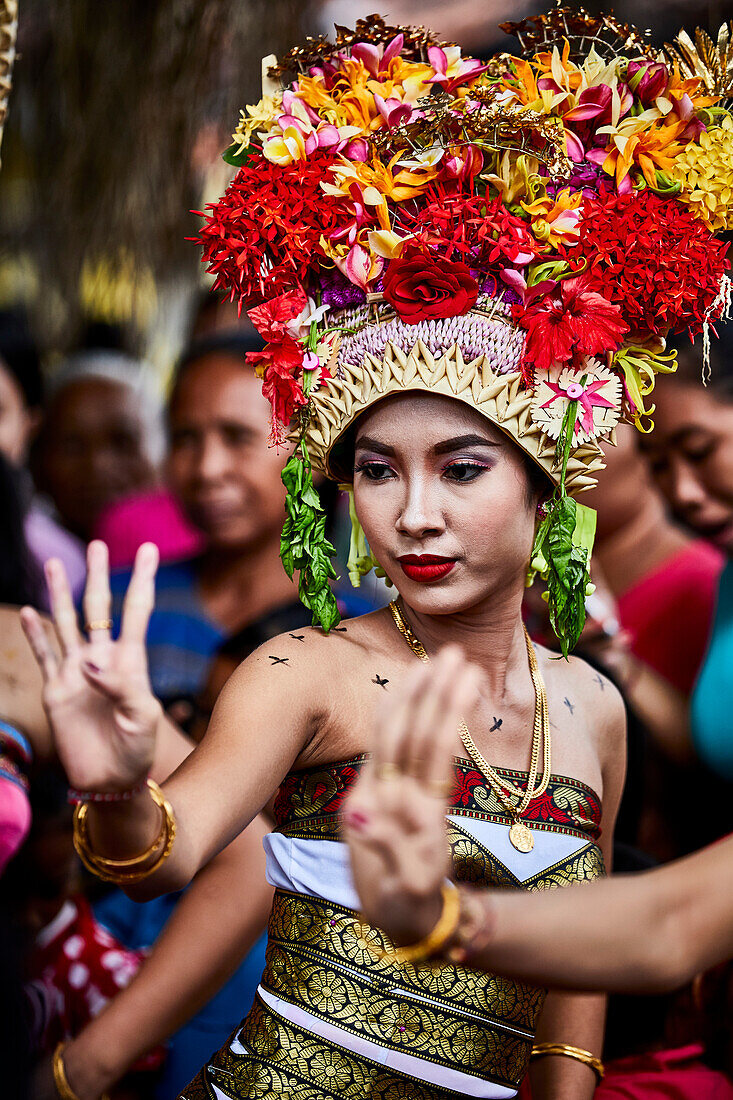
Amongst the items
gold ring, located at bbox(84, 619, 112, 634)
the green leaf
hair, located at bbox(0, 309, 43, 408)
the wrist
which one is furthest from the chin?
hair, located at bbox(0, 309, 43, 408)

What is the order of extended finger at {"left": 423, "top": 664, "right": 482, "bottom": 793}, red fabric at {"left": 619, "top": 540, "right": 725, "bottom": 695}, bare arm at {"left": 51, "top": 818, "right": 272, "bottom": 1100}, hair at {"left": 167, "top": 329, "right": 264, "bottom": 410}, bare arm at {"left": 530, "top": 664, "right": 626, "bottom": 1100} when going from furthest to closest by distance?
hair at {"left": 167, "top": 329, "right": 264, "bottom": 410}, red fabric at {"left": 619, "top": 540, "right": 725, "bottom": 695}, bare arm at {"left": 51, "top": 818, "right": 272, "bottom": 1100}, bare arm at {"left": 530, "top": 664, "right": 626, "bottom": 1100}, extended finger at {"left": 423, "top": 664, "right": 482, "bottom": 793}

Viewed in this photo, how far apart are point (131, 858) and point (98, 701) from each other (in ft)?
0.71

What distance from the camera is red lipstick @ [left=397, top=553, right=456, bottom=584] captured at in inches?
72.6

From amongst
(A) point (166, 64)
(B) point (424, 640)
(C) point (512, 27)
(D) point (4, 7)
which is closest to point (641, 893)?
(B) point (424, 640)

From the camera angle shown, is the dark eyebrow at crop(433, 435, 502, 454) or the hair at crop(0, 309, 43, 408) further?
the hair at crop(0, 309, 43, 408)

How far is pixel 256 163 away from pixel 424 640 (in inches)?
36.4

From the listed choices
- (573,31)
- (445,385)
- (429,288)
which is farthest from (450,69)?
(445,385)

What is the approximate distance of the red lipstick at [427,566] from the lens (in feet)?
6.05

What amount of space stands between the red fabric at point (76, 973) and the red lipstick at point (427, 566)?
1.67m

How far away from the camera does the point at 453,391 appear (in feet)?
6.06

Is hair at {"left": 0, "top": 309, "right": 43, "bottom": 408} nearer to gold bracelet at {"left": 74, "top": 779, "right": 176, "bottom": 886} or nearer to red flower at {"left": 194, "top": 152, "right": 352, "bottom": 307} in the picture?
red flower at {"left": 194, "top": 152, "right": 352, "bottom": 307}

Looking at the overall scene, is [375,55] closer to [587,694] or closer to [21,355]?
[587,694]

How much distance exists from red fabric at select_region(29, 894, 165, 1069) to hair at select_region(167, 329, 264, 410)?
71.8 inches

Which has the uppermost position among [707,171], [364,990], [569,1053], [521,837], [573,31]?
[573,31]
